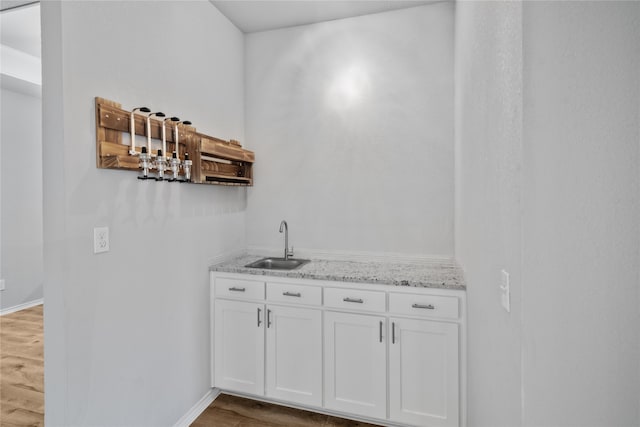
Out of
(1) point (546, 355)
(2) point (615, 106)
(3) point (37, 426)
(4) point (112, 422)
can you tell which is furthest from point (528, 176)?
(3) point (37, 426)

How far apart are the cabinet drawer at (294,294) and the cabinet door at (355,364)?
13 centimetres

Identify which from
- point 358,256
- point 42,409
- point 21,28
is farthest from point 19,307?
point 358,256

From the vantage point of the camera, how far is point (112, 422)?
1.63 m

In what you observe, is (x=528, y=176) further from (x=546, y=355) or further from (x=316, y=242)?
(x=316, y=242)

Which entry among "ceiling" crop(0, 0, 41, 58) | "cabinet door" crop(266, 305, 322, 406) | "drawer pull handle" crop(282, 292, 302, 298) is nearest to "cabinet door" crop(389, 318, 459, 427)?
"cabinet door" crop(266, 305, 322, 406)

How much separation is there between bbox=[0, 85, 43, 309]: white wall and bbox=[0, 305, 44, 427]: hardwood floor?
0.45 meters

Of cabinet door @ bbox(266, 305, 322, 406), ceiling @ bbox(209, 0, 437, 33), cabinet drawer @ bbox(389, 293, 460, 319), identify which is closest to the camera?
cabinet drawer @ bbox(389, 293, 460, 319)

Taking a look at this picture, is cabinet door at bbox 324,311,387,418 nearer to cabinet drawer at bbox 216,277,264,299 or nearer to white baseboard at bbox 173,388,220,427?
cabinet drawer at bbox 216,277,264,299

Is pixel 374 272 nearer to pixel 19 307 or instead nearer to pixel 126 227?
pixel 126 227

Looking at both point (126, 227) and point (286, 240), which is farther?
point (286, 240)

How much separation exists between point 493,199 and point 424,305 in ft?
3.33

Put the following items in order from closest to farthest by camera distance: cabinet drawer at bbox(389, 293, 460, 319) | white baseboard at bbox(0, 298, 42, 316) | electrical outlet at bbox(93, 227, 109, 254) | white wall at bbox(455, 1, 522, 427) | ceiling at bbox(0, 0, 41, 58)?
white wall at bbox(455, 1, 522, 427) → electrical outlet at bbox(93, 227, 109, 254) → cabinet drawer at bbox(389, 293, 460, 319) → ceiling at bbox(0, 0, 41, 58) → white baseboard at bbox(0, 298, 42, 316)

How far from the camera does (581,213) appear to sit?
73 cm

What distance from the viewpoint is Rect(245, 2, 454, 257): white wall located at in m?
2.49
